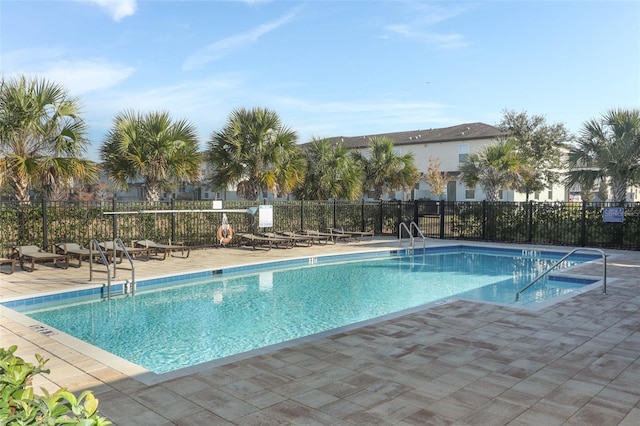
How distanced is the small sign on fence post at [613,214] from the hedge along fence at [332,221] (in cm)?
34

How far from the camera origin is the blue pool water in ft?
20.7

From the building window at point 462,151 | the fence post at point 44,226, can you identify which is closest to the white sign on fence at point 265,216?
the fence post at point 44,226

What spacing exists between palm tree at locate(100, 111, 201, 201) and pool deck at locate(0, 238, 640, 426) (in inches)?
308

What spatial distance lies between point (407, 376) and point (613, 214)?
1402 centimetres

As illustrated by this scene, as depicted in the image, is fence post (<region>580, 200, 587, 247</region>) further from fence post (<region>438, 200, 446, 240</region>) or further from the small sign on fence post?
fence post (<region>438, 200, 446, 240</region>)

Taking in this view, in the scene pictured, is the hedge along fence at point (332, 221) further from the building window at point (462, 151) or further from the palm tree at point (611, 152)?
the building window at point (462, 151)

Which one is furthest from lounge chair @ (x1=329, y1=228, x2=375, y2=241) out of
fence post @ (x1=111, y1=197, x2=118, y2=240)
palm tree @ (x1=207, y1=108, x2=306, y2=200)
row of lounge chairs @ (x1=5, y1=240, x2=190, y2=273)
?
fence post @ (x1=111, y1=197, x2=118, y2=240)

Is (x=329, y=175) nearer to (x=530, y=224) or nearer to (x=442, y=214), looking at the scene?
(x=442, y=214)

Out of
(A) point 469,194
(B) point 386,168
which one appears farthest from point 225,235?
(A) point 469,194

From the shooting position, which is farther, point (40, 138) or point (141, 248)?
point (141, 248)

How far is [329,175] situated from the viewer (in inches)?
795

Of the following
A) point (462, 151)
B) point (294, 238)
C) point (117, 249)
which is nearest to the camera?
point (117, 249)

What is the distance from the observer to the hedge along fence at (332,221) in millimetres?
11781

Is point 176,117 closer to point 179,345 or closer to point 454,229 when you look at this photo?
point 179,345
